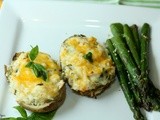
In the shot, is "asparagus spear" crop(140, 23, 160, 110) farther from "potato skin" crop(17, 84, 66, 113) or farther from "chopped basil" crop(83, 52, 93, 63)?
"potato skin" crop(17, 84, 66, 113)

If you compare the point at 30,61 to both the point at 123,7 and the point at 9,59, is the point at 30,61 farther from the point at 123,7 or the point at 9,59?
the point at 123,7

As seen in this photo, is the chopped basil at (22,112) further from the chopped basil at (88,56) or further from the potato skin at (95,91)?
the chopped basil at (88,56)

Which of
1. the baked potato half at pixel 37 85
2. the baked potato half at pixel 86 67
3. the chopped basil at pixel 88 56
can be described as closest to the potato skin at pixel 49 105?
the baked potato half at pixel 37 85

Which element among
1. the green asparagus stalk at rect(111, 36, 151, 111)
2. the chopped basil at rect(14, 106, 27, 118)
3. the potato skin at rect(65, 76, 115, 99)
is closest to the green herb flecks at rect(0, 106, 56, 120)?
the chopped basil at rect(14, 106, 27, 118)

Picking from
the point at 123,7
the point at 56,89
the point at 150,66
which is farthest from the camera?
the point at 123,7

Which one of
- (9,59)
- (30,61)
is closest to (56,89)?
(30,61)

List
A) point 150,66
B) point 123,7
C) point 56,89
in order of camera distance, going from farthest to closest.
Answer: point 123,7 < point 150,66 < point 56,89

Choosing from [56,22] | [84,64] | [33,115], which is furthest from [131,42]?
[33,115]
